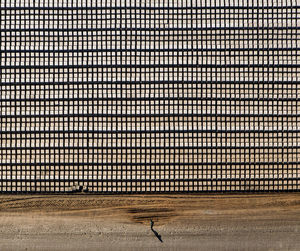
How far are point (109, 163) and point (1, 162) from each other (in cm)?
144

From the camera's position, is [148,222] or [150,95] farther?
[148,222]

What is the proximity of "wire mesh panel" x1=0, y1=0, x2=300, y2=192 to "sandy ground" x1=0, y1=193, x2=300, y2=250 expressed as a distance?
207 millimetres

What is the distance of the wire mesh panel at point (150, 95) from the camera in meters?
3.39

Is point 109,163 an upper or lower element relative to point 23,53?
lower

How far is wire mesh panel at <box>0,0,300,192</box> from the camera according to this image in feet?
11.1

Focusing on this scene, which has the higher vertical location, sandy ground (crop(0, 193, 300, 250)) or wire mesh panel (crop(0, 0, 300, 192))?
wire mesh panel (crop(0, 0, 300, 192))

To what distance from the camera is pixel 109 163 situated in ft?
11.2

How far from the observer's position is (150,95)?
3.39 meters

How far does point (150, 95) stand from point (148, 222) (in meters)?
1.75

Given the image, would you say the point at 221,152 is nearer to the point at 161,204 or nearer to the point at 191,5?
the point at 161,204

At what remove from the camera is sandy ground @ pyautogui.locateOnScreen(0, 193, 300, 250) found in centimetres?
347

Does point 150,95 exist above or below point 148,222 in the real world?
above

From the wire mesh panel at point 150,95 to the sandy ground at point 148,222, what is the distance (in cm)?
21

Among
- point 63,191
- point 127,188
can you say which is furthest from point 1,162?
point 127,188
